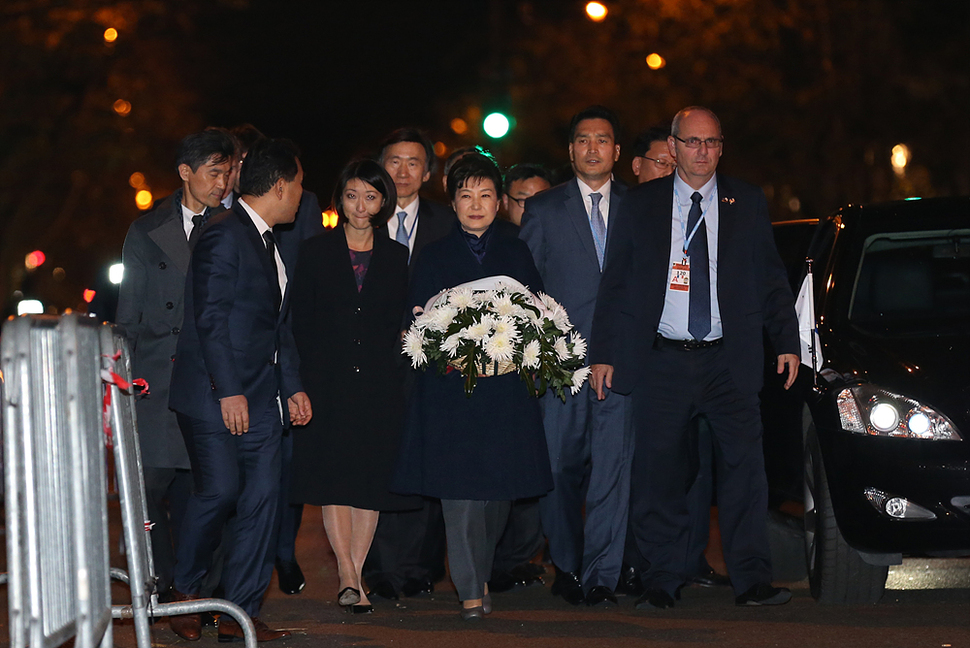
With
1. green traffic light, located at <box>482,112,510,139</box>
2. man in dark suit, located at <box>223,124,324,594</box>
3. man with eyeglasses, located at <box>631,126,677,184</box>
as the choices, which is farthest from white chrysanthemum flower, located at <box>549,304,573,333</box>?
green traffic light, located at <box>482,112,510,139</box>

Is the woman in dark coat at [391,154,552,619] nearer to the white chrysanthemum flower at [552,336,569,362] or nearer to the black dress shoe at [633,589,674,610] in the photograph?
the white chrysanthemum flower at [552,336,569,362]

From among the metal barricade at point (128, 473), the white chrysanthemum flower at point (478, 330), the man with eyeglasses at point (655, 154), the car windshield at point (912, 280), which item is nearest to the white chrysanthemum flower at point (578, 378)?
the white chrysanthemum flower at point (478, 330)

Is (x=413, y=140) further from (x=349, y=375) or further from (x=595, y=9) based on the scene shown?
(x=595, y=9)

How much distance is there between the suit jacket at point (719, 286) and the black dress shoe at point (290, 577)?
7.38 feet

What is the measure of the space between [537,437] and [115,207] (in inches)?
1355

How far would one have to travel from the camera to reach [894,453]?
6.78m

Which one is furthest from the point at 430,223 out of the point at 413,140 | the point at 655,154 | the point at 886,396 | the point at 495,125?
the point at 495,125

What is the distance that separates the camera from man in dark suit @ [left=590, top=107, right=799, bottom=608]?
7527mm

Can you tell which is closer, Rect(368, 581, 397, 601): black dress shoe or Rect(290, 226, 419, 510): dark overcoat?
Rect(290, 226, 419, 510): dark overcoat

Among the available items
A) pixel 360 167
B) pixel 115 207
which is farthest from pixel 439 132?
pixel 360 167

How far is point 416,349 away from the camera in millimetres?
7199

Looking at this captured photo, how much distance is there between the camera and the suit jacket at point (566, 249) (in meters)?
8.09

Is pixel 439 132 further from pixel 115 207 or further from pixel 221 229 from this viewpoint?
pixel 221 229

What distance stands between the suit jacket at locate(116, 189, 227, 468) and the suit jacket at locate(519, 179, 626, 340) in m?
1.94
